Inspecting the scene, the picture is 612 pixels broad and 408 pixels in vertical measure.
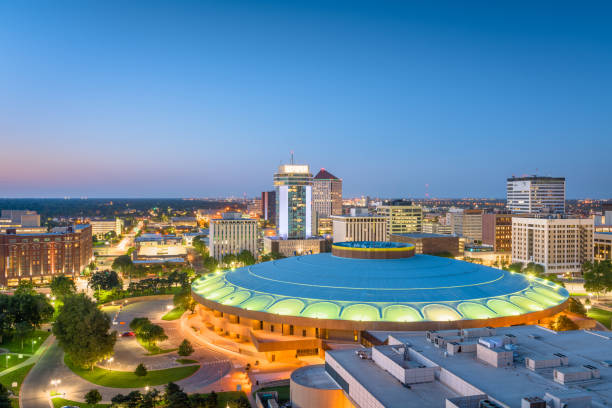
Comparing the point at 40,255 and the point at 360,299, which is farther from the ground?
the point at 360,299

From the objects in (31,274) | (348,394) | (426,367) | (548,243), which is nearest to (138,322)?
(348,394)

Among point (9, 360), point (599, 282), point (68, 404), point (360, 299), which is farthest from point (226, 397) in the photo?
point (599, 282)

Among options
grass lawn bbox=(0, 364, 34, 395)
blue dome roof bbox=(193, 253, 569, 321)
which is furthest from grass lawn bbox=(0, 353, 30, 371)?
blue dome roof bbox=(193, 253, 569, 321)

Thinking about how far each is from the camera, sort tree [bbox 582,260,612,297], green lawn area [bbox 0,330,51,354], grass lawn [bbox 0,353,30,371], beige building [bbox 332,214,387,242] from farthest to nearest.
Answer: beige building [bbox 332,214,387,242], tree [bbox 582,260,612,297], green lawn area [bbox 0,330,51,354], grass lawn [bbox 0,353,30,371]

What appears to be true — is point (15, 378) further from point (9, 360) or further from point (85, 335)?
point (85, 335)

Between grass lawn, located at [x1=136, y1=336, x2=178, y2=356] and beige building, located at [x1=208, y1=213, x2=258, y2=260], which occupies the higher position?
beige building, located at [x1=208, y1=213, x2=258, y2=260]

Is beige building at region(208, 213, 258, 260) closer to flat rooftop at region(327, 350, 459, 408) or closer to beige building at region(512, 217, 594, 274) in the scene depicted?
beige building at region(512, 217, 594, 274)

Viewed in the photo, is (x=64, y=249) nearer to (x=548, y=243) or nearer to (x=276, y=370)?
(x=276, y=370)
